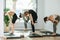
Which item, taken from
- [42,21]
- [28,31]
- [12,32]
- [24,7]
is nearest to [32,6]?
[24,7]

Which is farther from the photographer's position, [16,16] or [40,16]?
[40,16]

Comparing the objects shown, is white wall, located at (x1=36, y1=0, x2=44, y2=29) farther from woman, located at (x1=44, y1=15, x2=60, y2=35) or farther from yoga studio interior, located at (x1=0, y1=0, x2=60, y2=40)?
woman, located at (x1=44, y1=15, x2=60, y2=35)

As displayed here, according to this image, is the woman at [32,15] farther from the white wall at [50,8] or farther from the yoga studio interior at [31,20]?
the white wall at [50,8]

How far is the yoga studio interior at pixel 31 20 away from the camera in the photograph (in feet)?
4.44

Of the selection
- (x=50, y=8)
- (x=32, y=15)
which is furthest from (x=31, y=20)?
(x=50, y=8)

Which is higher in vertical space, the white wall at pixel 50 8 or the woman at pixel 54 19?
the white wall at pixel 50 8

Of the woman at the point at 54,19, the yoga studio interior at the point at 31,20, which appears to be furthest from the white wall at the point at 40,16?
the woman at the point at 54,19

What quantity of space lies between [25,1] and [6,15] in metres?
0.36

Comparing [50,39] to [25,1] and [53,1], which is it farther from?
[25,1]

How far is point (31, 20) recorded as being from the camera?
4.69ft

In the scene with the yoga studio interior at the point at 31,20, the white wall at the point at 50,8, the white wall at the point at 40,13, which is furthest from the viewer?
the white wall at the point at 40,13

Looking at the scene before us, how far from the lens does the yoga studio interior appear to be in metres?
1.35

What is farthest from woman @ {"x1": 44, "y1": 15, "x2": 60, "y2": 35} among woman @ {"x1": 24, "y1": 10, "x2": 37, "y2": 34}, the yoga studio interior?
woman @ {"x1": 24, "y1": 10, "x2": 37, "y2": 34}

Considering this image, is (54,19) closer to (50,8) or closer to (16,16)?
(50,8)
